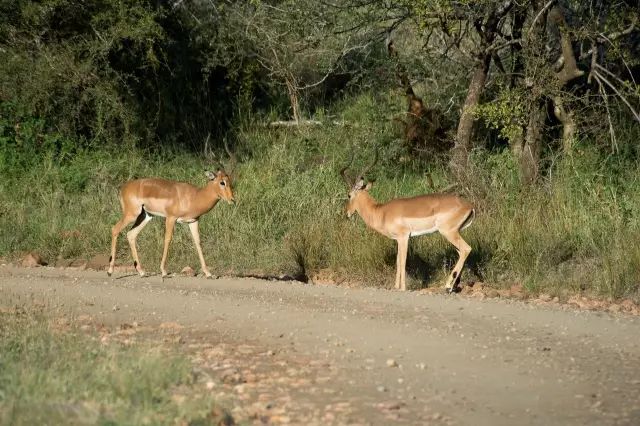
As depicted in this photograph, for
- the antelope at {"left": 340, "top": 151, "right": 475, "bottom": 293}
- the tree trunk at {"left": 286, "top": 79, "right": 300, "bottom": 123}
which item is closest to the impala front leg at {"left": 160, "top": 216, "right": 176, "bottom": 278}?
the antelope at {"left": 340, "top": 151, "right": 475, "bottom": 293}

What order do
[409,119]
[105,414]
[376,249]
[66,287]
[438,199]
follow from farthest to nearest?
1. [409,119]
2. [376,249]
3. [438,199]
4. [66,287]
5. [105,414]

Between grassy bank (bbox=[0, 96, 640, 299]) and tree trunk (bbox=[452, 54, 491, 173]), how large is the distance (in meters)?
0.29

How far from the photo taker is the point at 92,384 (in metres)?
6.66

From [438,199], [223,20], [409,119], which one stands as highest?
[223,20]

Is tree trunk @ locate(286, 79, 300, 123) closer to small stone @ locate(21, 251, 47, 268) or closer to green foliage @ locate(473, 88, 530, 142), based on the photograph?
green foliage @ locate(473, 88, 530, 142)

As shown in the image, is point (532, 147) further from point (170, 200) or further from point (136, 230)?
point (136, 230)

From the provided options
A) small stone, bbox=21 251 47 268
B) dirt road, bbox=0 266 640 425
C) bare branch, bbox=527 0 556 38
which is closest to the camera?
dirt road, bbox=0 266 640 425

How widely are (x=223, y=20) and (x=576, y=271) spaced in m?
10.9

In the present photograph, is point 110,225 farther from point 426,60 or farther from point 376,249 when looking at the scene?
point 426,60

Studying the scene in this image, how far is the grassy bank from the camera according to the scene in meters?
13.2

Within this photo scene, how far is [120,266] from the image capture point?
14.7m

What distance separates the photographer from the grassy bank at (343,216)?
521 inches

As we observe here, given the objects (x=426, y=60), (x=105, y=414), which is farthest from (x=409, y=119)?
(x=105, y=414)

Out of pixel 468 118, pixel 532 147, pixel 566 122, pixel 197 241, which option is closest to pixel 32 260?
pixel 197 241
